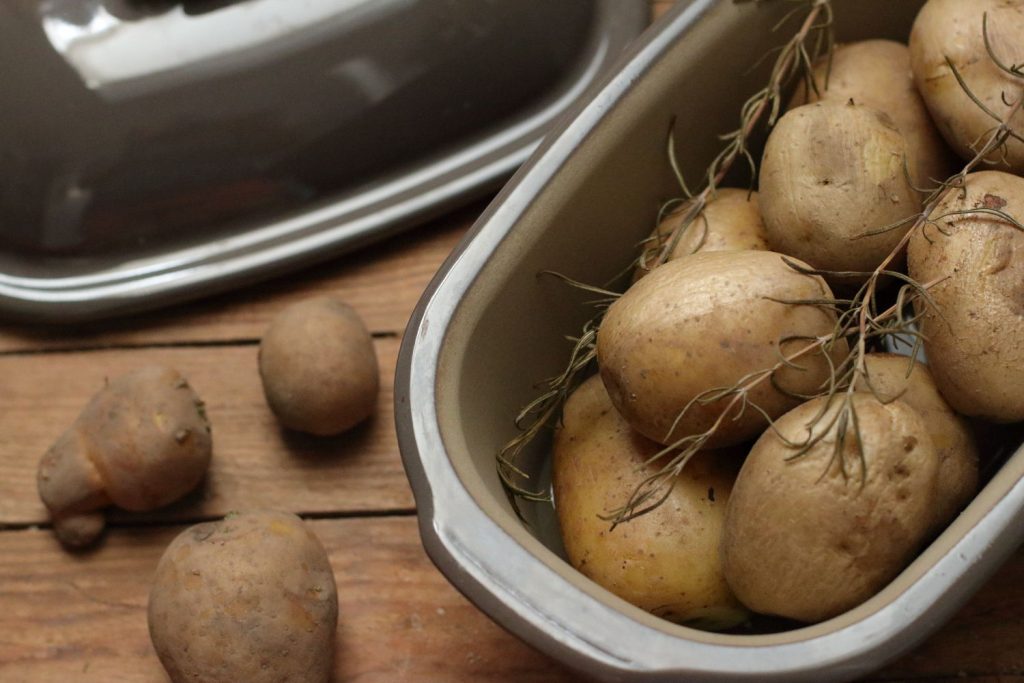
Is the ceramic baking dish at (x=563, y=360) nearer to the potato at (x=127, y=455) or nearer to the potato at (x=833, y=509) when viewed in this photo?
the potato at (x=833, y=509)

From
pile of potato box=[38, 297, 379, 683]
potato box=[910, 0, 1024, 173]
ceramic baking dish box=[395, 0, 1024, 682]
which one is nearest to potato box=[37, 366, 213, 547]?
pile of potato box=[38, 297, 379, 683]

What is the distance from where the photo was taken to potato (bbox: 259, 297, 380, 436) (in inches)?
29.0

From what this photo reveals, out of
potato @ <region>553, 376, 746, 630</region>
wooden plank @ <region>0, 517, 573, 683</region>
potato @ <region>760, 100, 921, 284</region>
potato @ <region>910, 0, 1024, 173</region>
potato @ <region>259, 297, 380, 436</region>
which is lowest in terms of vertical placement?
wooden plank @ <region>0, 517, 573, 683</region>

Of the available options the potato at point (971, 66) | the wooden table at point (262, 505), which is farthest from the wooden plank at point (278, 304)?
the potato at point (971, 66)

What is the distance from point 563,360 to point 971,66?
281 mm

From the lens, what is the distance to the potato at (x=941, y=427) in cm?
53

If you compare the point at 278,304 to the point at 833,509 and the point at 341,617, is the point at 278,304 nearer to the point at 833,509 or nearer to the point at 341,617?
the point at 341,617

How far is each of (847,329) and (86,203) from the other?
1.92 ft

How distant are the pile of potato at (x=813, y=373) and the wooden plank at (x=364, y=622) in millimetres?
160

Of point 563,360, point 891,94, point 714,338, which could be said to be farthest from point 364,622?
point 891,94

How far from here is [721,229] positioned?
2.00 feet

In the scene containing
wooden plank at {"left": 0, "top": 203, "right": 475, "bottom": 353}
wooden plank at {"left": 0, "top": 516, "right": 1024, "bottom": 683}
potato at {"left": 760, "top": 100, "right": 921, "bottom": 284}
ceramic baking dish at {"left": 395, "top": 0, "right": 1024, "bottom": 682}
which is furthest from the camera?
wooden plank at {"left": 0, "top": 203, "right": 475, "bottom": 353}

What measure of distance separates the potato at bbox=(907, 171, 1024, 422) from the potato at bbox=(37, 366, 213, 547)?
0.48 meters

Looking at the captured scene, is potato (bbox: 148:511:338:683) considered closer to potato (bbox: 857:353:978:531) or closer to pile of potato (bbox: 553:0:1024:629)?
pile of potato (bbox: 553:0:1024:629)
